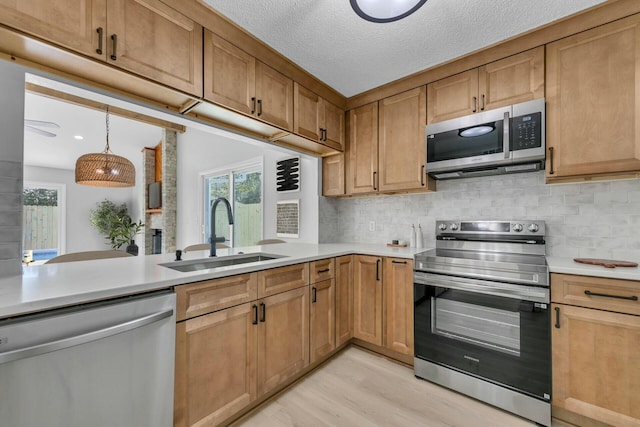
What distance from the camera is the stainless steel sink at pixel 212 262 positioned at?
1.79 meters

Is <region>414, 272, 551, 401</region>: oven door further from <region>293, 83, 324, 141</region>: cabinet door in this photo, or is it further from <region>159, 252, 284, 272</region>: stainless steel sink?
<region>293, 83, 324, 141</region>: cabinet door

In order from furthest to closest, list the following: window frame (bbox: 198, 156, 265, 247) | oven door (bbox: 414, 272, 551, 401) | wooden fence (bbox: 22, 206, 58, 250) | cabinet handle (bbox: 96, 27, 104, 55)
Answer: wooden fence (bbox: 22, 206, 58, 250), window frame (bbox: 198, 156, 265, 247), oven door (bbox: 414, 272, 551, 401), cabinet handle (bbox: 96, 27, 104, 55)

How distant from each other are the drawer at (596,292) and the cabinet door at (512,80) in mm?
1267

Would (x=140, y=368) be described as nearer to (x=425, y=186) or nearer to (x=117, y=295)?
(x=117, y=295)

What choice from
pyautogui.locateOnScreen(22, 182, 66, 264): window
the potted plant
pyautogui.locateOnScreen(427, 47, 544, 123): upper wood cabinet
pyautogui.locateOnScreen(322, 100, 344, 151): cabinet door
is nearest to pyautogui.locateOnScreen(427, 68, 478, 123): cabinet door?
pyautogui.locateOnScreen(427, 47, 544, 123): upper wood cabinet

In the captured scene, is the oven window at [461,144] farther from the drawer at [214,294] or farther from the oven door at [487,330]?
the drawer at [214,294]

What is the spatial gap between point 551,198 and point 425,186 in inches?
35.8

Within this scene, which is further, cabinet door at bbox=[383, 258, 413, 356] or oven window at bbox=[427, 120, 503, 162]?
cabinet door at bbox=[383, 258, 413, 356]

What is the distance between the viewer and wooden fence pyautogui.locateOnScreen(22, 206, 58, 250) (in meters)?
6.66

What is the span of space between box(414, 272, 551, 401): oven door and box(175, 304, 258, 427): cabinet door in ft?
4.12

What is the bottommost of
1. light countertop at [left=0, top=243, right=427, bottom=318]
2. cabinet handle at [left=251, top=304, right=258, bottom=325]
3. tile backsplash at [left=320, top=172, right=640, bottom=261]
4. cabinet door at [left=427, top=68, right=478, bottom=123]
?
cabinet handle at [left=251, top=304, right=258, bottom=325]

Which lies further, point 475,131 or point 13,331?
point 475,131

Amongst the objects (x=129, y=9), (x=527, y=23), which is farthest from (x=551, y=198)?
(x=129, y=9)

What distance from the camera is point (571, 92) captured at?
1.79 m
